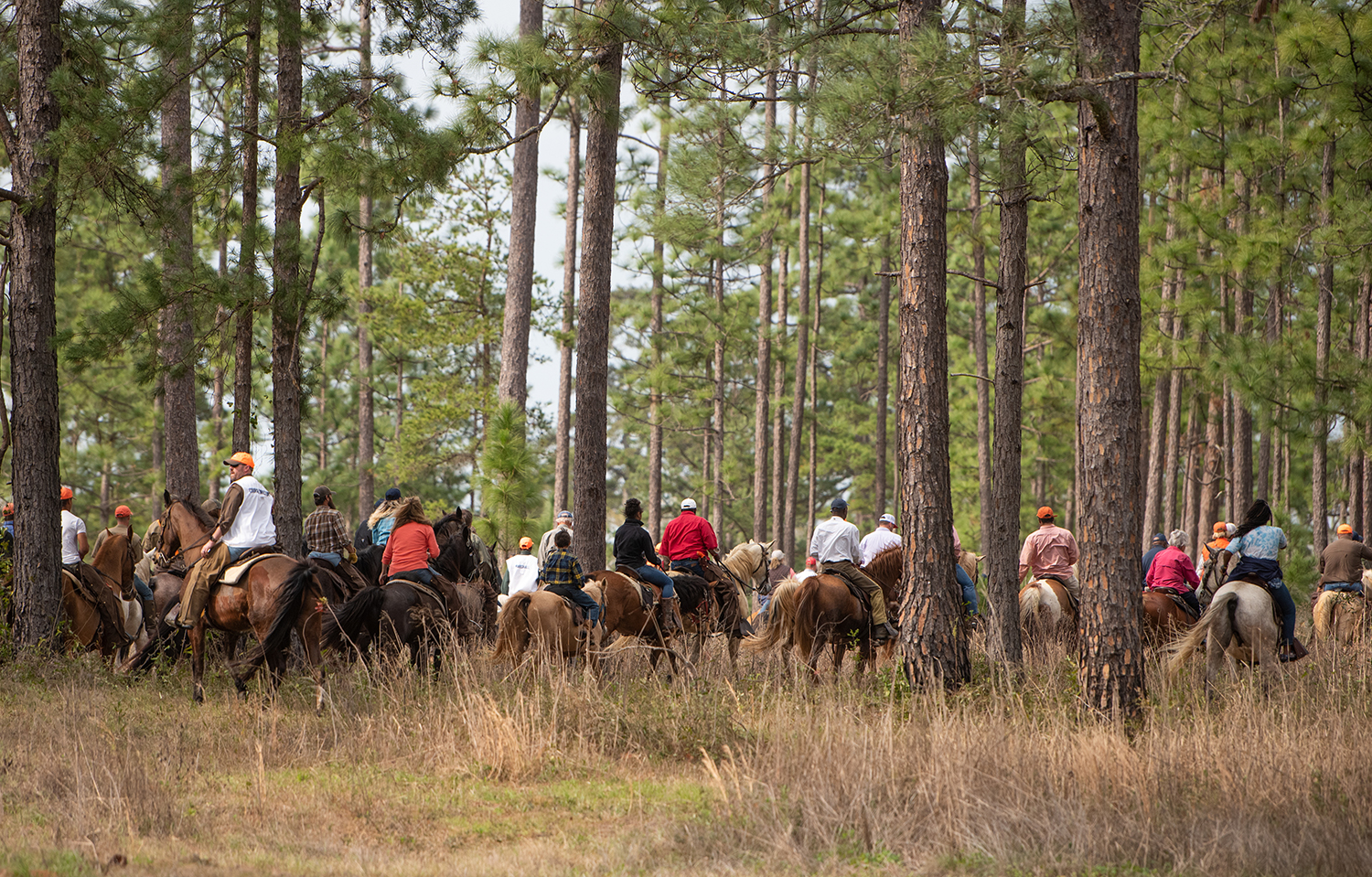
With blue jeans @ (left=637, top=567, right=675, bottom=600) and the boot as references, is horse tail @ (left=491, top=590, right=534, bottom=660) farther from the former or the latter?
the boot

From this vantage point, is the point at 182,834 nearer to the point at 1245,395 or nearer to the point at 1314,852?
the point at 1314,852

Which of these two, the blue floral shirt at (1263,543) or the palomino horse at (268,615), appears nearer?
the palomino horse at (268,615)

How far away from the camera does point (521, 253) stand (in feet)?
68.7

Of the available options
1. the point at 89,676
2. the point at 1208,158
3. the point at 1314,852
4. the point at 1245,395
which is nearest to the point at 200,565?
the point at 89,676

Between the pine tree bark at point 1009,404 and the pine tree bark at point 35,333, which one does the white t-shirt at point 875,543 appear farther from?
the pine tree bark at point 35,333

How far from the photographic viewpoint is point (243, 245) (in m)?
12.8

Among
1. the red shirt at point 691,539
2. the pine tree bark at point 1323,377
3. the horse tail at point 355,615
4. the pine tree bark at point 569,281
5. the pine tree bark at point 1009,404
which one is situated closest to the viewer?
the horse tail at point 355,615

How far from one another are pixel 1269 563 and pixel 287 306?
9723 mm

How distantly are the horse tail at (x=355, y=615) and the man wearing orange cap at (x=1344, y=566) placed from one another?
1143cm

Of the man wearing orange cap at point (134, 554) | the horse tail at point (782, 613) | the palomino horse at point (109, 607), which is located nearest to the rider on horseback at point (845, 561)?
the horse tail at point (782, 613)

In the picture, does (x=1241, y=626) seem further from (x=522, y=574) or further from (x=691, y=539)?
(x=522, y=574)

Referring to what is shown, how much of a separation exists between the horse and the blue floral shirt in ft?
9.62

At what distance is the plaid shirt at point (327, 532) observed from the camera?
11.3 m

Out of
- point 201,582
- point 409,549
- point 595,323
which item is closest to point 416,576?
point 409,549
